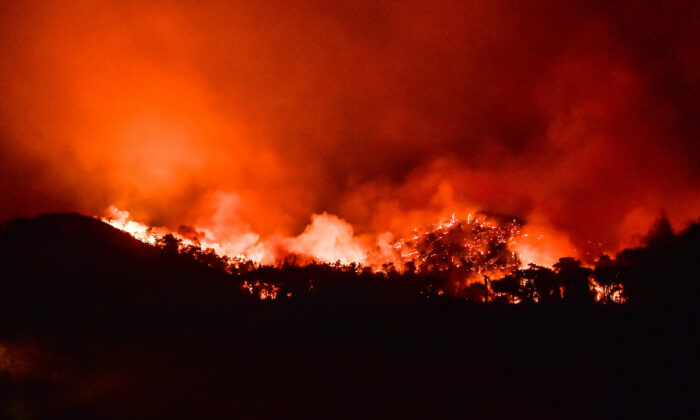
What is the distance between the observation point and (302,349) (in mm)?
13531

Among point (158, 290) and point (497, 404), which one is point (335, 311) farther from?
point (497, 404)

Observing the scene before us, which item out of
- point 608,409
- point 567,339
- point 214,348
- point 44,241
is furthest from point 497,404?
point 44,241

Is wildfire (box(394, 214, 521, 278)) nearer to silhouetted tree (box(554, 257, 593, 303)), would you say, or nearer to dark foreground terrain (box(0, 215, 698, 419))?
silhouetted tree (box(554, 257, 593, 303))

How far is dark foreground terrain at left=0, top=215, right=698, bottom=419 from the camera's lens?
31.6 ft

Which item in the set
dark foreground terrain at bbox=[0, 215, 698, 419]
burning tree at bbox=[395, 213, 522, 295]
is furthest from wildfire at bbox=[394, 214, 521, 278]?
dark foreground terrain at bbox=[0, 215, 698, 419]

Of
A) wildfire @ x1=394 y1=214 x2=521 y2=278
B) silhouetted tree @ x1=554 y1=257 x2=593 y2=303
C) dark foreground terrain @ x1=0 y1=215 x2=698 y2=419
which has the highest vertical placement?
wildfire @ x1=394 y1=214 x2=521 y2=278

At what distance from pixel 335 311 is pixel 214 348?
4.72 m

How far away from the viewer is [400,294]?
19016 mm

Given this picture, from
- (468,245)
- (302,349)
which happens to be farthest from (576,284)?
(468,245)

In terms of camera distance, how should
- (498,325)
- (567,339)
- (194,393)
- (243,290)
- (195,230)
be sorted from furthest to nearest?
(195,230)
(243,290)
(498,325)
(567,339)
(194,393)

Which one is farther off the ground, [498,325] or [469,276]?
[469,276]

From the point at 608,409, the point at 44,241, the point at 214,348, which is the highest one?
the point at 44,241

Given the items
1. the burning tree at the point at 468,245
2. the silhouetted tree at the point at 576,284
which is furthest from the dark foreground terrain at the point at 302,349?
the burning tree at the point at 468,245

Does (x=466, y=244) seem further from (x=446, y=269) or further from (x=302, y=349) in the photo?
(x=302, y=349)
